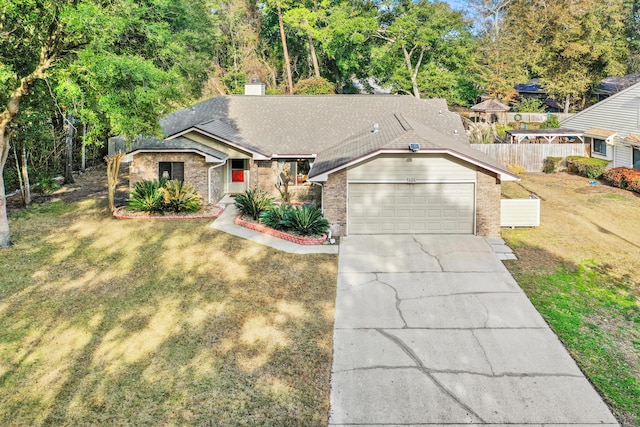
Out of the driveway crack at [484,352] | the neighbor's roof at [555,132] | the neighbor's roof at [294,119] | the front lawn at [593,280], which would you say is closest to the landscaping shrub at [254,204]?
the neighbor's roof at [294,119]

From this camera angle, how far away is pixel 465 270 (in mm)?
13539

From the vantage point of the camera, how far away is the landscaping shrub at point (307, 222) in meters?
16.3

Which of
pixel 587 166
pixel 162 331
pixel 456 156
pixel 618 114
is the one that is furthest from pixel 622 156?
pixel 162 331

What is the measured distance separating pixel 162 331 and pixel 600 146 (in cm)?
2760

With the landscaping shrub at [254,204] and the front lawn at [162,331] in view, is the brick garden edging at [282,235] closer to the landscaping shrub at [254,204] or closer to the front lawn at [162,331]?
the landscaping shrub at [254,204]

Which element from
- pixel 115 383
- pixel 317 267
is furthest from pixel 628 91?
pixel 115 383

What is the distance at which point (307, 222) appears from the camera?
53.3ft

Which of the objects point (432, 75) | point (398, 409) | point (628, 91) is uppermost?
point (432, 75)

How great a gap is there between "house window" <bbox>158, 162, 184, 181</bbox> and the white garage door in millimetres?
8171

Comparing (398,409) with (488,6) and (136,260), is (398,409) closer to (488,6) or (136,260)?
(136,260)

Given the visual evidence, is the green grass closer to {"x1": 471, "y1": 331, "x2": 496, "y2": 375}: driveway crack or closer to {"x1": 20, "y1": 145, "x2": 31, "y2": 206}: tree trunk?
{"x1": 471, "y1": 331, "x2": 496, "y2": 375}: driveway crack

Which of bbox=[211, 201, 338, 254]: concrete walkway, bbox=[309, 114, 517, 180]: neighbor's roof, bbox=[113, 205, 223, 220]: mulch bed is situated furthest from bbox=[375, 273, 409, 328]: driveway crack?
bbox=[113, 205, 223, 220]: mulch bed

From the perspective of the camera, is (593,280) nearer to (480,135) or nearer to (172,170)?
(172,170)

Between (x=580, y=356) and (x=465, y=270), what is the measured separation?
465 centimetres
